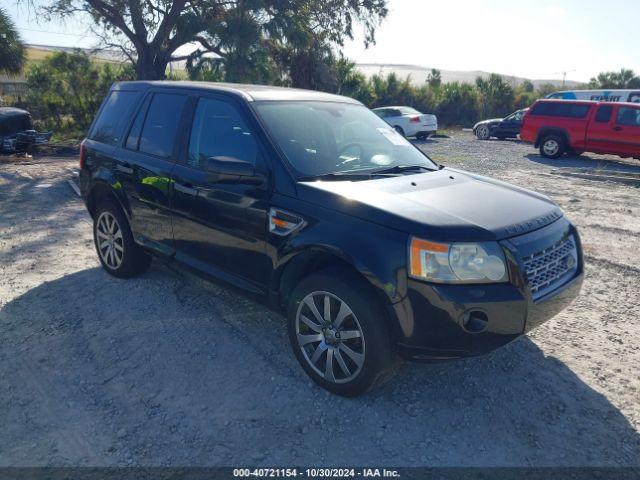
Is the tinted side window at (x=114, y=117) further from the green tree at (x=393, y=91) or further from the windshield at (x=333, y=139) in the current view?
the green tree at (x=393, y=91)

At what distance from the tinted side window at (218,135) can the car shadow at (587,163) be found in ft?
40.5

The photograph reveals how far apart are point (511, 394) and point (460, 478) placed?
912 millimetres

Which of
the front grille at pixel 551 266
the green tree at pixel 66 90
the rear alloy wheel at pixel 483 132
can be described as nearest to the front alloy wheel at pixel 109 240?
the front grille at pixel 551 266

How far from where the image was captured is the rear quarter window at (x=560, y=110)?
15352 mm

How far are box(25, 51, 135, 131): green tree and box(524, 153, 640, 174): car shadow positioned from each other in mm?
17016

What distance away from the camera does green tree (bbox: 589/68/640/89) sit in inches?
1405

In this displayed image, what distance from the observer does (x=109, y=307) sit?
4.50 metres

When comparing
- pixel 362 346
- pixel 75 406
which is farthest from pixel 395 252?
pixel 75 406

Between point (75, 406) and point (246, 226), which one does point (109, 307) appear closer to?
point (75, 406)

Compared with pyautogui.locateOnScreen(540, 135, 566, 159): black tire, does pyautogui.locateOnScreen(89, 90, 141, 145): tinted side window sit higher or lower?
higher

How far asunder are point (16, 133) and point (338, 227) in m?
14.6

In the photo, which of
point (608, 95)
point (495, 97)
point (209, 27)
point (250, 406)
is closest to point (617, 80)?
point (495, 97)

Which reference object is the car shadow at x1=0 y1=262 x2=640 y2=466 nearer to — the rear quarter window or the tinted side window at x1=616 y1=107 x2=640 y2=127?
the tinted side window at x1=616 y1=107 x2=640 y2=127

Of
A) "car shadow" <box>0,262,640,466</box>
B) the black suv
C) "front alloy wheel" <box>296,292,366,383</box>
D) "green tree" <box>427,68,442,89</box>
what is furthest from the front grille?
"green tree" <box>427,68,442,89</box>
